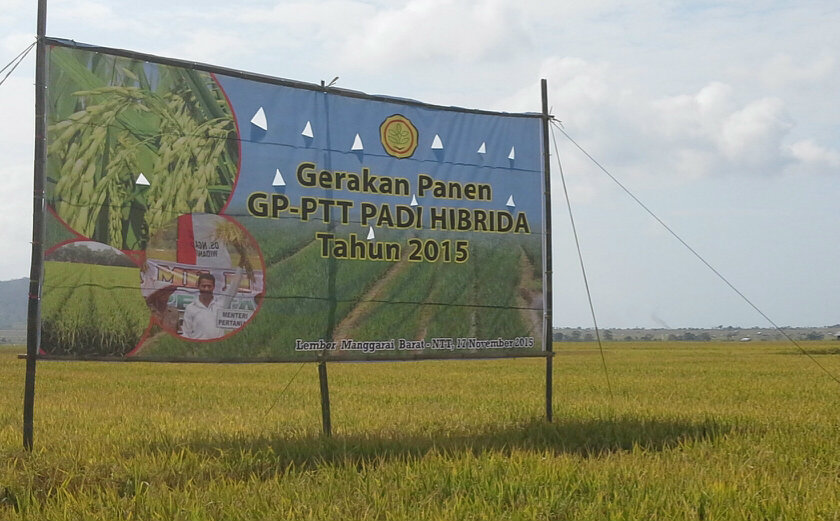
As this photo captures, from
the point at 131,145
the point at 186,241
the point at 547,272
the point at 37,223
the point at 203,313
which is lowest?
the point at 203,313

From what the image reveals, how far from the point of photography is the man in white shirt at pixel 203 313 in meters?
9.18

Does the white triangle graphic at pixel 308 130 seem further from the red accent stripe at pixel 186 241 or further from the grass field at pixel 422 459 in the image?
the grass field at pixel 422 459

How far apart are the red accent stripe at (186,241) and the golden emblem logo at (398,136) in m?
2.54

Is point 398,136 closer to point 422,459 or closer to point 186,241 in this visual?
point 186,241

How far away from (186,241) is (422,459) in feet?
11.0

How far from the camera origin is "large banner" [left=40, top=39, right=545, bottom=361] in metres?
8.70

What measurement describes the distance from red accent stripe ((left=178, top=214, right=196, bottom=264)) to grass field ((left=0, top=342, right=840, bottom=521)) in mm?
1928

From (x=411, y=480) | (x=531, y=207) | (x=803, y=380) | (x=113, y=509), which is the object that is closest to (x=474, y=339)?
(x=531, y=207)

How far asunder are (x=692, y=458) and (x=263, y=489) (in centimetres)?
447

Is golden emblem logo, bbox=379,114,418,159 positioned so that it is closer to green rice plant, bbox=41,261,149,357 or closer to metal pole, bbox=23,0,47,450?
green rice plant, bbox=41,261,149,357

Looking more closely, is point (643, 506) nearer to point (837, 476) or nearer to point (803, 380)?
point (837, 476)

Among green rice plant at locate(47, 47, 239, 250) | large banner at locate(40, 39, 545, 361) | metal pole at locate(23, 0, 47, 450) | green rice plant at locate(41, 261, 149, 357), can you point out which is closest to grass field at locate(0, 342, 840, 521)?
metal pole at locate(23, 0, 47, 450)

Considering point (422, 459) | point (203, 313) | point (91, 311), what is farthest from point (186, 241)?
point (422, 459)

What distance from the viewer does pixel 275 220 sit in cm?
964
